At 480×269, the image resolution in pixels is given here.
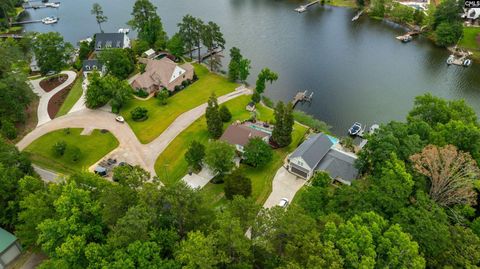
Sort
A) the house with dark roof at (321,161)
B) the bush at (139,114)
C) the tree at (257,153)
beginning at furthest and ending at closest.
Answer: the bush at (139,114)
the tree at (257,153)
the house with dark roof at (321,161)

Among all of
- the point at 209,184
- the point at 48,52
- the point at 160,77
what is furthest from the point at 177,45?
the point at 209,184

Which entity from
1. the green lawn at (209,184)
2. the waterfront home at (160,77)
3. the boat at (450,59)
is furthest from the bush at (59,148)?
the boat at (450,59)

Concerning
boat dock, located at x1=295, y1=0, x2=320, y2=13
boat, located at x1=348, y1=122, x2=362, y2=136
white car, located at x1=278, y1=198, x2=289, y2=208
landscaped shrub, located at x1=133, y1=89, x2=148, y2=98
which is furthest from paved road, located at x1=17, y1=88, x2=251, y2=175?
boat dock, located at x1=295, y1=0, x2=320, y2=13

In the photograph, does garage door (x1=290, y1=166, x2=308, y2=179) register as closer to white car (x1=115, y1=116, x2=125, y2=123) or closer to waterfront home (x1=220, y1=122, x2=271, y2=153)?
waterfront home (x1=220, y1=122, x2=271, y2=153)

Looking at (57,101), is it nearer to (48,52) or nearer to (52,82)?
(52,82)

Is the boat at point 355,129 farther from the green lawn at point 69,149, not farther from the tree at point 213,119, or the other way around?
the green lawn at point 69,149

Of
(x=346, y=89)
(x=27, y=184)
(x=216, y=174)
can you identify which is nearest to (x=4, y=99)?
(x=27, y=184)

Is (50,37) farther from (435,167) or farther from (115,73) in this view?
(435,167)
